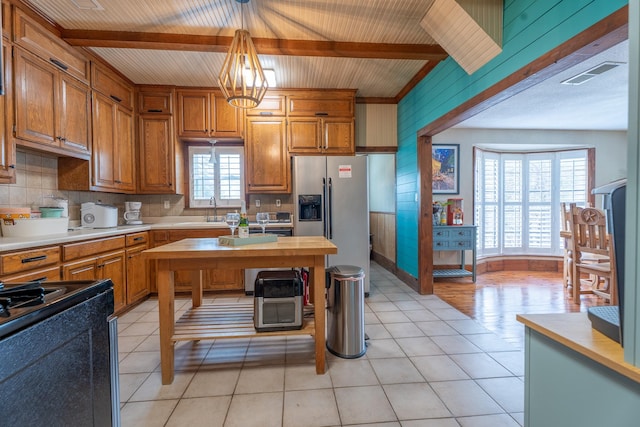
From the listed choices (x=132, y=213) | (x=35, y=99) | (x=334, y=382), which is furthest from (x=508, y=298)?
(x=35, y=99)

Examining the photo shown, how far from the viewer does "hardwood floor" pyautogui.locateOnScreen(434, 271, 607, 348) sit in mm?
2758

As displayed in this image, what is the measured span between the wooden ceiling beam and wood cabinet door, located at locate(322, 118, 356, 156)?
3.57 ft

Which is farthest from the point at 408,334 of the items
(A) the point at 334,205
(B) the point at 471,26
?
(B) the point at 471,26

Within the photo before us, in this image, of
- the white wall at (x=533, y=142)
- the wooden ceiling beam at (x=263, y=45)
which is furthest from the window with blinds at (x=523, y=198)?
the wooden ceiling beam at (x=263, y=45)

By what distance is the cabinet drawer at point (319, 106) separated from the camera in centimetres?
389

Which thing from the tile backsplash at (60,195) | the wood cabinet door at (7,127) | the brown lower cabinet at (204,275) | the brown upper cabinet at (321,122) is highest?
the brown upper cabinet at (321,122)

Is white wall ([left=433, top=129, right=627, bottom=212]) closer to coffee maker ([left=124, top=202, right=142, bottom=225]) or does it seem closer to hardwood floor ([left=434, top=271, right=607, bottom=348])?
hardwood floor ([left=434, top=271, right=607, bottom=348])

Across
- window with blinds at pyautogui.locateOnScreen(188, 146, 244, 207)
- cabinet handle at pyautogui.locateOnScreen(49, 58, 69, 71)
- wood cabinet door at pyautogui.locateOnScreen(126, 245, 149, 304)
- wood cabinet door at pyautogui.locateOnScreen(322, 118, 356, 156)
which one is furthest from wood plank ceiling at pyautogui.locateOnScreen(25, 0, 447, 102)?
wood cabinet door at pyautogui.locateOnScreen(126, 245, 149, 304)

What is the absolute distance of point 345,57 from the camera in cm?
294

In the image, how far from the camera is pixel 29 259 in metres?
1.92

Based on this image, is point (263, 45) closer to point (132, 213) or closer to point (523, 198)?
point (132, 213)

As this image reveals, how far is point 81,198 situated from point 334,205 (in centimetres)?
289

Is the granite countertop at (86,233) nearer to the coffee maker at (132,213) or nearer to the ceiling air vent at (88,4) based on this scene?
the coffee maker at (132,213)

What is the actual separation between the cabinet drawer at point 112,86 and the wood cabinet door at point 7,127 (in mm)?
907
